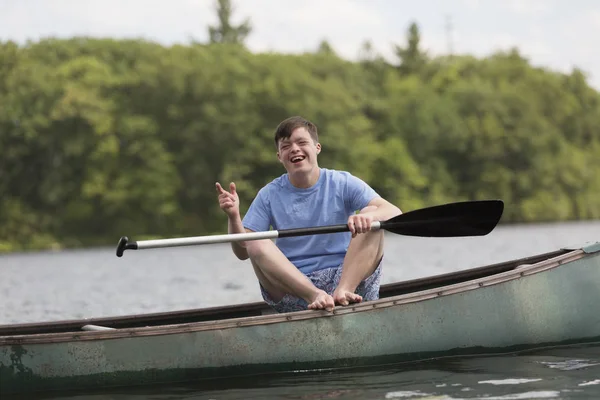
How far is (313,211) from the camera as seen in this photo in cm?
650

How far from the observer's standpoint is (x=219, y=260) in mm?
27656

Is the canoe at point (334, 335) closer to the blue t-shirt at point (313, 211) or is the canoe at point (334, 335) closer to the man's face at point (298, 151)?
the blue t-shirt at point (313, 211)

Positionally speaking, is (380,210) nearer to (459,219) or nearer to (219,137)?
(459,219)

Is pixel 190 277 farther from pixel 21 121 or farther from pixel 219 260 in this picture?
pixel 21 121

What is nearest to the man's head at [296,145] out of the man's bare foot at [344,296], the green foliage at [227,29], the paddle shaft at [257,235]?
the paddle shaft at [257,235]

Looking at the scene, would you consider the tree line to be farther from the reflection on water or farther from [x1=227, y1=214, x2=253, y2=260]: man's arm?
the reflection on water

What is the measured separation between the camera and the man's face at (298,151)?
629 cm

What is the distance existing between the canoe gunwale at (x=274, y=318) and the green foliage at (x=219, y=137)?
3621cm

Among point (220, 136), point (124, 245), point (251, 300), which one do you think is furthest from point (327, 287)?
point (220, 136)

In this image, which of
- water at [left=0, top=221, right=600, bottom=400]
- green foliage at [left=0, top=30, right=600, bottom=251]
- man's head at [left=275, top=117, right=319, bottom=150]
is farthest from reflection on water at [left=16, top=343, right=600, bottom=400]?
green foliage at [left=0, top=30, right=600, bottom=251]

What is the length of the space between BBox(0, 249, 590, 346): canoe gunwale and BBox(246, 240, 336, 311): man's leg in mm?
101

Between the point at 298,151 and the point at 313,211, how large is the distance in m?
0.44

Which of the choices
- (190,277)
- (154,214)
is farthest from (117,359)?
(154,214)

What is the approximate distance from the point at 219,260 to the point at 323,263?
70.0 feet
